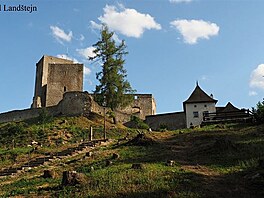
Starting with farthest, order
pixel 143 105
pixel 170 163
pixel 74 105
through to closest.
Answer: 1. pixel 143 105
2. pixel 74 105
3. pixel 170 163

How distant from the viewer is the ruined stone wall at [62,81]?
53.3 m

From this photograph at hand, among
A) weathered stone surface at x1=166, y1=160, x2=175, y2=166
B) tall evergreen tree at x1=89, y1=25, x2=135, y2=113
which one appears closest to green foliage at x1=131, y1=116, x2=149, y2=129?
tall evergreen tree at x1=89, y1=25, x2=135, y2=113

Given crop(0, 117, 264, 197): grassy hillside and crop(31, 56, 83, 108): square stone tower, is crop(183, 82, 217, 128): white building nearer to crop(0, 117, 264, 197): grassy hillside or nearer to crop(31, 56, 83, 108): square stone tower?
crop(0, 117, 264, 197): grassy hillside

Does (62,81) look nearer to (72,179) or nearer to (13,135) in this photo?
(13,135)

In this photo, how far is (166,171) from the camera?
14586 millimetres

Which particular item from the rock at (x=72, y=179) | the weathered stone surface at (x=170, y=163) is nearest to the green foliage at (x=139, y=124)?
the weathered stone surface at (x=170, y=163)

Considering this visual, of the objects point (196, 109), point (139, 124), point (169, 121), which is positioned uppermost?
point (196, 109)

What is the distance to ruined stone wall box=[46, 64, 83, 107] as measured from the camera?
53.3 m

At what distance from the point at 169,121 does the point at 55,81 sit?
57.2 ft

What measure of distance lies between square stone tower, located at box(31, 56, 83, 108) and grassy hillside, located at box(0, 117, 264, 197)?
28619mm

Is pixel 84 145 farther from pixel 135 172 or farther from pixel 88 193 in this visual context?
pixel 88 193

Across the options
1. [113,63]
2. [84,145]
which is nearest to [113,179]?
[84,145]

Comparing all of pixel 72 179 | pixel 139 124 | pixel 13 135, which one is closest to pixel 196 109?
pixel 139 124

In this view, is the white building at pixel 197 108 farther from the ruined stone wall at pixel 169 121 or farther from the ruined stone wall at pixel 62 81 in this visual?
the ruined stone wall at pixel 62 81
